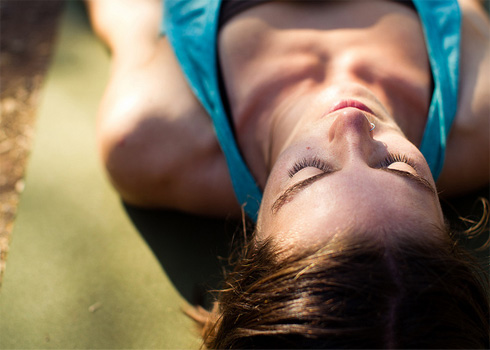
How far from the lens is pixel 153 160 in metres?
1.32

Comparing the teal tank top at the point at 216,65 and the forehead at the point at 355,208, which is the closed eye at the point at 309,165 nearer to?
the forehead at the point at 355,208

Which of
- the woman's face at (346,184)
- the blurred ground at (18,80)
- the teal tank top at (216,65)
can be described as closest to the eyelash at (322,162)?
the woman's face at (346,184)

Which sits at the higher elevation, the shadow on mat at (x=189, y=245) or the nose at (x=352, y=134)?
the nose at (x=352, y=134)

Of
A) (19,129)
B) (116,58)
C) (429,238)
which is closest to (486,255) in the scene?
(429,238)

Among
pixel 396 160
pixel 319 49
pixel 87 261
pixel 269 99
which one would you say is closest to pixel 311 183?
pixel 396 160

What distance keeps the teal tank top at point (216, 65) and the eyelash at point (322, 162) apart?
0.31 meters

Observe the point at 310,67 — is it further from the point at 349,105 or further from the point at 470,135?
the point at 470,135

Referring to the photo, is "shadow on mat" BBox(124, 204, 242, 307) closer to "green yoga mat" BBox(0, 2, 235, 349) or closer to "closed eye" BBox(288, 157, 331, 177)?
"green yoga mat" BBox(0, 2, 235, 349)

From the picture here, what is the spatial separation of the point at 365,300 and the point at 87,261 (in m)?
0.85

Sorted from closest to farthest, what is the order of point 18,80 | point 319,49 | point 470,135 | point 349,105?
1. point 349,105
2. point 470,135
3. point 319,49
4. point 18,80

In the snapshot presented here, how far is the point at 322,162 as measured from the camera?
927 mm

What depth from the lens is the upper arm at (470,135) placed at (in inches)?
51.2

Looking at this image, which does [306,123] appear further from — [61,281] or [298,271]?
[61,281]

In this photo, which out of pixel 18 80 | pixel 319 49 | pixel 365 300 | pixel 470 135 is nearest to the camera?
pixel 365 300
